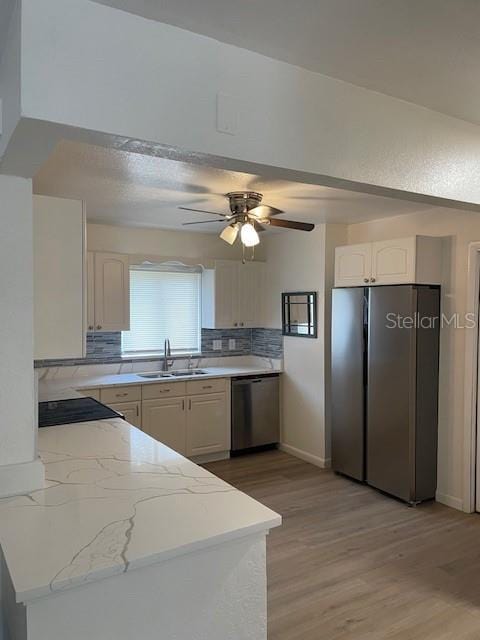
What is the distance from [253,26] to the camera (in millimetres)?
1407

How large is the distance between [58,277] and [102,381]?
251 centimetres

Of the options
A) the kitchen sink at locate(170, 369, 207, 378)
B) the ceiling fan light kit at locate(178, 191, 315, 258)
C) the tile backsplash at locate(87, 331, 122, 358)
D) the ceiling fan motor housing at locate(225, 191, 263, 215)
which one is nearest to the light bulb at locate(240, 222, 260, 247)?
the ceiling fan light kit at locate(178, 191, 315, 258)

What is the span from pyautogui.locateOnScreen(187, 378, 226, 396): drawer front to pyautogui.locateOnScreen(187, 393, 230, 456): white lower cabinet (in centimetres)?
4

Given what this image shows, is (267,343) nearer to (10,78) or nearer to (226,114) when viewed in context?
(226,114)

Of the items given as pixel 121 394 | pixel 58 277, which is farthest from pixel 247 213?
pixel 121 394

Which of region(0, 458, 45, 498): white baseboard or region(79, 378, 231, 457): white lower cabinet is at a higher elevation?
region(0, 458, 45, 498): white baseboard

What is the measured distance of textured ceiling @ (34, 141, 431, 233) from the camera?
8.63 ft

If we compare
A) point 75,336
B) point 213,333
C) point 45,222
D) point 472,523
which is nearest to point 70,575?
point 75,336

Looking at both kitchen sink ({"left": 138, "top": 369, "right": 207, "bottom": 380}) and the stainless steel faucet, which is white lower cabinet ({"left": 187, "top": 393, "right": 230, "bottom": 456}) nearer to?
kitchen sink ({"left": 138, "top": 369, "right": 207, "bottom": 380})

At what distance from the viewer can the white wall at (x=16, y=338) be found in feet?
5.76

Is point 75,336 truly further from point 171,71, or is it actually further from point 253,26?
point 253,26

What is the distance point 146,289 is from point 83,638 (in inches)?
159

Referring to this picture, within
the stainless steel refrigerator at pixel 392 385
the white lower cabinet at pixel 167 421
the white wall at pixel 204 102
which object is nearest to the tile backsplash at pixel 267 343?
the stainless steel refrigerator at pixel 392 385

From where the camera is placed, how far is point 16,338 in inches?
69.9
